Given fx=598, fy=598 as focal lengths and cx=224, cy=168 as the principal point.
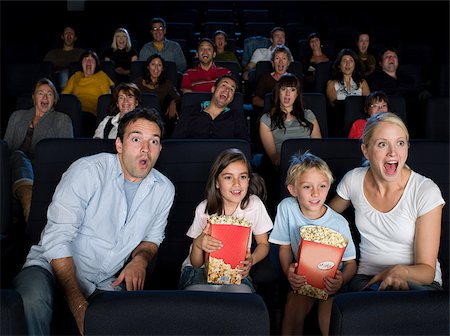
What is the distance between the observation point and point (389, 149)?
2.06m

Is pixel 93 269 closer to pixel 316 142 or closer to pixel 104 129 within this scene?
pixel 316 142

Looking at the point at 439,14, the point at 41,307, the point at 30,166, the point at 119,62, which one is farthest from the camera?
the point at 439,14

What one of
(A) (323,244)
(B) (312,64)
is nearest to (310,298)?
(A) (323,244)

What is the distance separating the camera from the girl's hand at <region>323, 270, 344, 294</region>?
2.04m

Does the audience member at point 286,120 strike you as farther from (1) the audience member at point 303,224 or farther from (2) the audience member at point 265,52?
(2) the audience member at point 265,52

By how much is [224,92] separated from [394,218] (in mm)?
1944

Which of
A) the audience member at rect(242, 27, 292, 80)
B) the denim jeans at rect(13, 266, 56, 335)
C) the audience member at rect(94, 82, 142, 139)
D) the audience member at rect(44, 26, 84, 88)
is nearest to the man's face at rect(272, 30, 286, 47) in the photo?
the audience member at rect(242, 27, 292, 80)

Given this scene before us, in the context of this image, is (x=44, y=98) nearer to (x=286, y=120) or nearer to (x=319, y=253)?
(x=286, y=120)

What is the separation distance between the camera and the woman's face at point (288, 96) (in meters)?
3.76

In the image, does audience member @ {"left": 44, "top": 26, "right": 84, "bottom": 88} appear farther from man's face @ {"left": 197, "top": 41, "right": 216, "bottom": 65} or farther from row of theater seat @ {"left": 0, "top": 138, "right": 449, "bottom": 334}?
row of theater seat @ {"left": 0, "top": 138, "right": 449, "bottom": 334}

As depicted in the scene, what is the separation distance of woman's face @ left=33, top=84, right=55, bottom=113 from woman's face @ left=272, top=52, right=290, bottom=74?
6.46 feet

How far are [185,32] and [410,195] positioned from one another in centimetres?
622

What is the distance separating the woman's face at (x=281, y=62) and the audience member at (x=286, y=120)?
47.5 inches

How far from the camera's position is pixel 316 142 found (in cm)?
269
